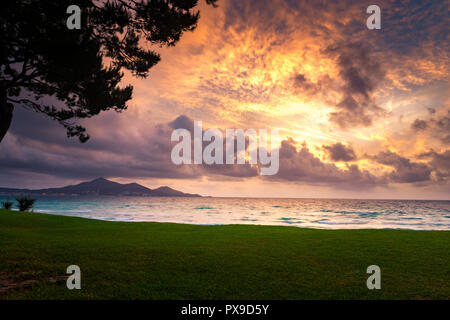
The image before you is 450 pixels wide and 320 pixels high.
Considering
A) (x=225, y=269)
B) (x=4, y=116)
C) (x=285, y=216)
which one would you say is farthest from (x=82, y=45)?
(x=285, y=216)

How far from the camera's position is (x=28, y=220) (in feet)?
79.1

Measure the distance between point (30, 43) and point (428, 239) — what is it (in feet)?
75.6

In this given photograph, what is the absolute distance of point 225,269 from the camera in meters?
9.41

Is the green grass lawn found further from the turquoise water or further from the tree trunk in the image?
the turquoise water

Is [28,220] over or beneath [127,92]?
beneath

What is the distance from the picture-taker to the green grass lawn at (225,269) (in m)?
7.05

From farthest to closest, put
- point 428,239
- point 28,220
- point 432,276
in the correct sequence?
point 28,220, point 428,239, point 432,276

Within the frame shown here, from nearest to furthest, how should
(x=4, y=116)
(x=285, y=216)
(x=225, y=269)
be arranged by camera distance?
1. (x=225, y=269)
2. (x=4, y=116)
3. (x=285, y=216)

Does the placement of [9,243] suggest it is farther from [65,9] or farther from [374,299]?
[374,299]

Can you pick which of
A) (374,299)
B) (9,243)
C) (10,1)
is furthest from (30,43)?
(374,299)

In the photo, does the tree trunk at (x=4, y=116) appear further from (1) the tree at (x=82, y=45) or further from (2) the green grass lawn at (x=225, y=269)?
(2) the green grass lawn at (x=225, y=269)

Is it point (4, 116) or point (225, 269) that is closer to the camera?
point (225, 269)

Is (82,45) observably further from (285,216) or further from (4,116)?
(285,216)

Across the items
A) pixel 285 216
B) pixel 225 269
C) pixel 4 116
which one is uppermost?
pixel 4 116
